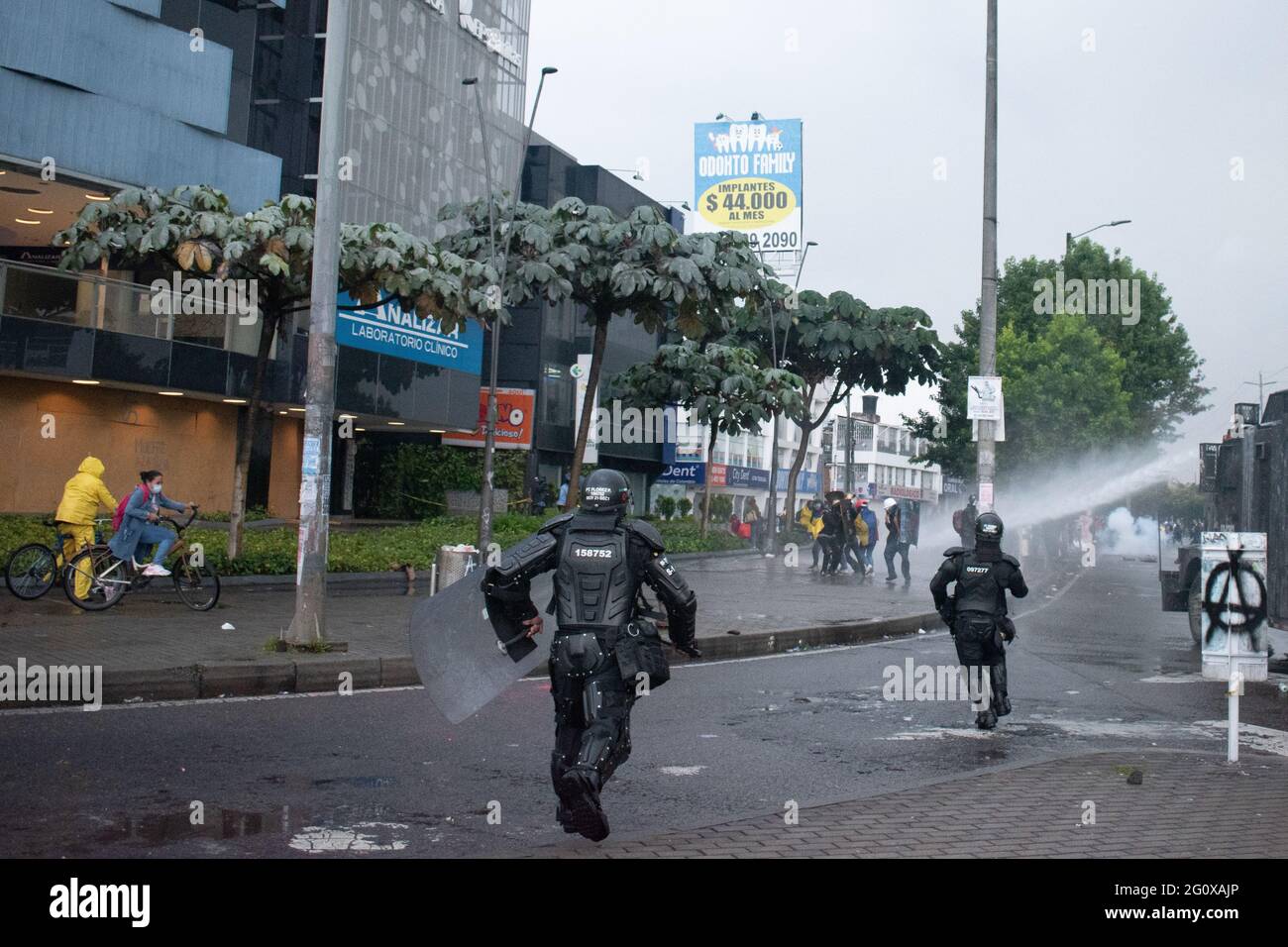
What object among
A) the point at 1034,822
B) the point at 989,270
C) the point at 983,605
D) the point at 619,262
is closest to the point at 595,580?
the point at 1034,822

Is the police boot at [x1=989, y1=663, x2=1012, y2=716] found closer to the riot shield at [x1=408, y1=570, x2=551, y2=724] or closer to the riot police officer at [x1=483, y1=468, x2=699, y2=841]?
the riot police officer at [x1=483, y1=468, x2=699, y2=841]

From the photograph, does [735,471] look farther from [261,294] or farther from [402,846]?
[402,846]

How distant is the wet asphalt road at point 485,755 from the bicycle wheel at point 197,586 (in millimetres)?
4810

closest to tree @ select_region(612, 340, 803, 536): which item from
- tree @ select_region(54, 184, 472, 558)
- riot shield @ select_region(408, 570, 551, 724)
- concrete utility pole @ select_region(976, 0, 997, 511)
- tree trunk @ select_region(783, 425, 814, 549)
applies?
tree trunk @ select_region(783, 425, 814, 549)

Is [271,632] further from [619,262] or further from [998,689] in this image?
[619,262]

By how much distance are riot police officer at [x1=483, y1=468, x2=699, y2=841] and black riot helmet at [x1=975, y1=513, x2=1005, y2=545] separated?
423 centimetres

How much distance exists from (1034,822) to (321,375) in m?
7.68

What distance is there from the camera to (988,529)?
9.81 meters

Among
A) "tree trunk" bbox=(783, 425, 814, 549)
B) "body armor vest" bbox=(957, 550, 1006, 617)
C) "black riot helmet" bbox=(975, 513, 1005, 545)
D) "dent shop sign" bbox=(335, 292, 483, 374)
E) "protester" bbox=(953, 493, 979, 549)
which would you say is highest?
"dent shop sign" bbox=(335, 292, 483, 374)

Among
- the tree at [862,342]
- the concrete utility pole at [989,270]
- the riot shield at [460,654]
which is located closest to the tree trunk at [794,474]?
the tree at [862,342]

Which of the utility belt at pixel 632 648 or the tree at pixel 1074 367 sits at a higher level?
the tree at pixel 1074 367

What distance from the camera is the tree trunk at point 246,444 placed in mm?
16453

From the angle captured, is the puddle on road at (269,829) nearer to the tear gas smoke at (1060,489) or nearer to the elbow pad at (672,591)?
the elbow pad at (672,591)

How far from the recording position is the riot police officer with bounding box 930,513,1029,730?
31.8 ft
